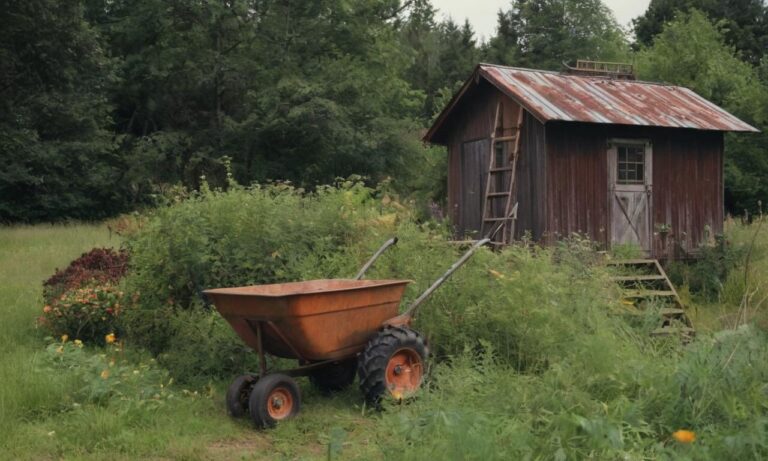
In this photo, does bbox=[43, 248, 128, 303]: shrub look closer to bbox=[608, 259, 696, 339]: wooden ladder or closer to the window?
bbox=[608, 259, 696, 339]: wooden ladder

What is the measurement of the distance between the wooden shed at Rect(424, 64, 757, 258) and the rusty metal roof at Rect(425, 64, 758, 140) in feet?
0.09

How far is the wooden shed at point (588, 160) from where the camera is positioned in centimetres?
1311

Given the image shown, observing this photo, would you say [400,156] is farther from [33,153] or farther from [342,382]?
[342,382]

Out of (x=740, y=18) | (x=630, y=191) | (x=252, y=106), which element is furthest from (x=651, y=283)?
(x=740, y=18)

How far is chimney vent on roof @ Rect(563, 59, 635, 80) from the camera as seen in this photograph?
49.9 ft

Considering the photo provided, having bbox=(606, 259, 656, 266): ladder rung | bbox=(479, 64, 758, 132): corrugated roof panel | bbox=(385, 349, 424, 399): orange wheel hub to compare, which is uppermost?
bbox=(479, 64, 758, 132): corrugated roof panel

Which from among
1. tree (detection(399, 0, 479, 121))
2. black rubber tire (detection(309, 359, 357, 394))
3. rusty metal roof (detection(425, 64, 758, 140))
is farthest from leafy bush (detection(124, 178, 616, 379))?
tree (detection(399, 0, 479, 121))

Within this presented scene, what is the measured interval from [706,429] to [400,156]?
22.9 m

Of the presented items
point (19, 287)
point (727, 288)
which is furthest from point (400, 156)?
point (19, 287)

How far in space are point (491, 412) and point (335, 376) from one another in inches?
93.6

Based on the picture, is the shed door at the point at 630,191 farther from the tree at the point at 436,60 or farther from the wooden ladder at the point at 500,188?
the tree at the point at 436,60

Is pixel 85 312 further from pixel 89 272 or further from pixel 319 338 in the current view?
pixel 319 338

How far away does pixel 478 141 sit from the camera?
1487cm

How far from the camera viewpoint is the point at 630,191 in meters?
13.8
